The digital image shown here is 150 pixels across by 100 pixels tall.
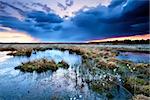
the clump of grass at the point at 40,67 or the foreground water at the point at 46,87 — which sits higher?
the clump of grass at the point at 40,67

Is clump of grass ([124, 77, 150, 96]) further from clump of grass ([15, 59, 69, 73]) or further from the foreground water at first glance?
clump of grass ([15, 59, 69, 73])

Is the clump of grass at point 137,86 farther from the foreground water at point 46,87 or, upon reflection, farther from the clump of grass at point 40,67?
the clump of grass at point 40,67

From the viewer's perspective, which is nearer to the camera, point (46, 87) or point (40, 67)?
point (46, 87)

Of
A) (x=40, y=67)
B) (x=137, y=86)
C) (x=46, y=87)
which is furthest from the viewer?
(x=40, y=67)

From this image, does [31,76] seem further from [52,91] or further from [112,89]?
[112,89]

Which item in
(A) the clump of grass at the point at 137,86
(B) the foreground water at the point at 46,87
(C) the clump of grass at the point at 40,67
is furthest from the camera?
(C) the clump of grass at the point at 40,67

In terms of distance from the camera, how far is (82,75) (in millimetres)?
20016

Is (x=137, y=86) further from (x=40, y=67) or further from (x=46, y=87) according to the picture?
(x=40, y=67)

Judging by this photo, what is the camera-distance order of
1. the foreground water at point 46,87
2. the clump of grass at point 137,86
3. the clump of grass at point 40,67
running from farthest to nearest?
the clump of grass at point 40,67 → the clump of grass at point 137,86 → the foreground water at point 46,87

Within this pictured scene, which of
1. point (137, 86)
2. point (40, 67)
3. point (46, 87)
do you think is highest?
point (40, 67)

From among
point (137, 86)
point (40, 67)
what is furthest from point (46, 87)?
point (40, 67)

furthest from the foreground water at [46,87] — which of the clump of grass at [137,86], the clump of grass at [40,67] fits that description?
the clump of grass at [40,67]

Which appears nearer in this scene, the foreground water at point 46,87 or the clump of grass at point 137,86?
the foreground water at point 46,87

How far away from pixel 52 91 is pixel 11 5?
17370mm
